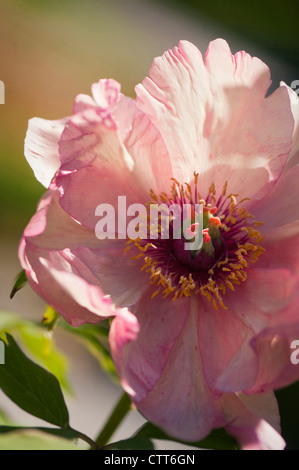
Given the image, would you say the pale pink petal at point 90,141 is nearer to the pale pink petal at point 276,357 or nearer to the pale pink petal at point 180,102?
the pale pink petal at point 180,102

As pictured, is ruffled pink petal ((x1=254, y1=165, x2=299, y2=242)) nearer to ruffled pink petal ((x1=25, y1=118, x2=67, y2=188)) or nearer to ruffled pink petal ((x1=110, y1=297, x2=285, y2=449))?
ruffled pink petal ((x1=110, y1=297, x2=285, y2=449))

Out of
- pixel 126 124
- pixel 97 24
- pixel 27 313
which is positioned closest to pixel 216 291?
pixel 126 124

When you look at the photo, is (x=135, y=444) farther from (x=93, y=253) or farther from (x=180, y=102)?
(x=180, y=102)

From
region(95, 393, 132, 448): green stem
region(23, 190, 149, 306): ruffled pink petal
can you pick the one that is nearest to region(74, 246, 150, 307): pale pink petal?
region(23, 190, 149, 306): ruffled pink petal

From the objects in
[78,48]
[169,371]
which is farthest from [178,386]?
[78,48]

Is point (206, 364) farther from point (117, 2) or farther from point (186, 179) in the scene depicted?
point (117, 2)
